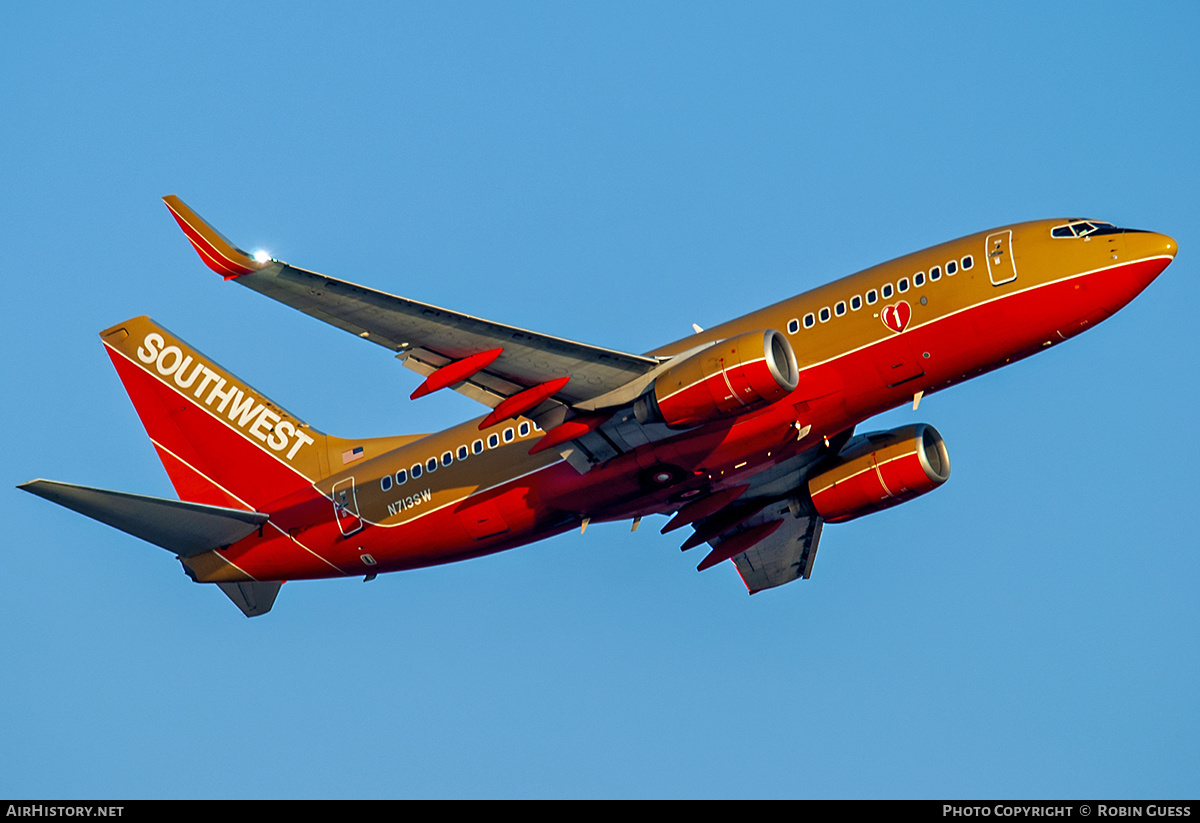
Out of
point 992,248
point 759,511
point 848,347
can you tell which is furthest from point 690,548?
point 992,248

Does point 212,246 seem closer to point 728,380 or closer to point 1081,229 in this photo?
point 728,380

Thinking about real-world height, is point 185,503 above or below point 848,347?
below

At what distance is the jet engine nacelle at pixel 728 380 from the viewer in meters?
35.5

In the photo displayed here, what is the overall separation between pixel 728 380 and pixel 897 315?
18.0 feet

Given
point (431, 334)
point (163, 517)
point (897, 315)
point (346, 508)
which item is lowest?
point (163, 517)

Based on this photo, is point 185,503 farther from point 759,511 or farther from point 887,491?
point 887,491

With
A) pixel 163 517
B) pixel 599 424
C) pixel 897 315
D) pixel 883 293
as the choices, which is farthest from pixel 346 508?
pixel 897 315

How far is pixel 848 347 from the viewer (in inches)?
1489

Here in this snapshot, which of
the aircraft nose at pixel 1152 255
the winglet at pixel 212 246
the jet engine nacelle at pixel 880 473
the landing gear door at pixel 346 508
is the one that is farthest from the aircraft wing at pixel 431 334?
the aircraft nose at pixel 1152 255

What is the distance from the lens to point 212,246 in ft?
108

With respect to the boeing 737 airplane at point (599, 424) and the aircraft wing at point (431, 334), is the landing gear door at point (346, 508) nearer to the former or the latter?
the boeing 737 airplane at point (599, 424)
